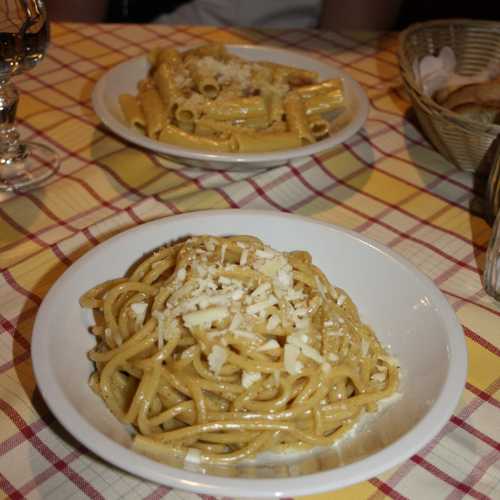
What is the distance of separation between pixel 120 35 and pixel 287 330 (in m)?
1.40

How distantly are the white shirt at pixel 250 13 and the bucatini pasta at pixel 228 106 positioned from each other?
4.22 ft

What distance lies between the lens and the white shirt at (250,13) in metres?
2.75

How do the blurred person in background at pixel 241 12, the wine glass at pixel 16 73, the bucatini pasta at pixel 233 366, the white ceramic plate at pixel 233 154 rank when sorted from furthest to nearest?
the blurred person in background at pixel 241 12 → the white ceramic plate at pixel 233 154 → the wine glass at pixel 16 73 → the bucatini pasta at pixel 233 366

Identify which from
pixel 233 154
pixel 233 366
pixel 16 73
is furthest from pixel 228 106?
pixel 233 366

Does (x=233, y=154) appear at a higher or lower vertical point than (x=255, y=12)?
higher

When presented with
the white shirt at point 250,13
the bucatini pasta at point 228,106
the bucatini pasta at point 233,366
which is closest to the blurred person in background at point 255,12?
the white shirt at point 250,13

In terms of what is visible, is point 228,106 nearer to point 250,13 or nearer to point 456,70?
point 456,70

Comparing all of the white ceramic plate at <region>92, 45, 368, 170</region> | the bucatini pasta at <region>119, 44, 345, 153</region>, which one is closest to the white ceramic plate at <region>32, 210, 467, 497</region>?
the white ceramic plate at <region>92, 45, 368, 170</region>

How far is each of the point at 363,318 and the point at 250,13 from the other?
2.18 meters

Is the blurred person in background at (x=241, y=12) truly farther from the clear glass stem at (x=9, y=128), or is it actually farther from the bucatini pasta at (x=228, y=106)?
the clear glass stem at (x=9, y=128)

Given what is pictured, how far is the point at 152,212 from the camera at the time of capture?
123 centimetres

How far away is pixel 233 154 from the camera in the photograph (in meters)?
1.25

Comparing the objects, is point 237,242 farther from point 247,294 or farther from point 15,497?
point 15,497

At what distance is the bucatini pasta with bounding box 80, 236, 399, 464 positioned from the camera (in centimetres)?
77
